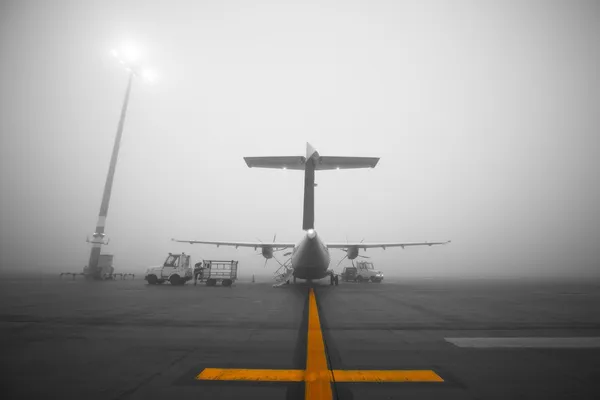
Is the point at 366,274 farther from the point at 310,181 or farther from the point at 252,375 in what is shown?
the point at 252,375

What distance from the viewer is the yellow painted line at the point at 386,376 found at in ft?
11.7

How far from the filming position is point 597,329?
23.2ft

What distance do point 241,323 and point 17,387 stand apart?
14.8ft

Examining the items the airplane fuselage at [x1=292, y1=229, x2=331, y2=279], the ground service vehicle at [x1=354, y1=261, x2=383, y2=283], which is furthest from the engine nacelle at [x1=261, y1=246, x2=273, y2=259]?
the ground service vehicle at [x1=354, y1=261, x2=383, y2=283]

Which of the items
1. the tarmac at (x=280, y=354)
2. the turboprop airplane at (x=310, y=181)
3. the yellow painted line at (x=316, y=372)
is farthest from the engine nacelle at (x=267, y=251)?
the yellow painted line at (x=316, y=372)

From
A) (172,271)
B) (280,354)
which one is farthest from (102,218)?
(280,354)

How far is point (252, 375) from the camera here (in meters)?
3.69

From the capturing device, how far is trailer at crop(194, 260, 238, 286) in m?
23.1

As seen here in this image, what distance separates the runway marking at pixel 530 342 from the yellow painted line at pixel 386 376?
2.13 m

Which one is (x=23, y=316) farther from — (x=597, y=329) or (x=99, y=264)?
(x=99, y=264)

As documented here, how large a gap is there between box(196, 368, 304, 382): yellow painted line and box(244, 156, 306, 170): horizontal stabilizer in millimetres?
12937

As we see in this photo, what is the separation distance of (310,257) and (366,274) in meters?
22.0

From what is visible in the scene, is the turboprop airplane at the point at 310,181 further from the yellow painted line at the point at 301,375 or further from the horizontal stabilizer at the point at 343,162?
the yellow painted line at the point at 301,375

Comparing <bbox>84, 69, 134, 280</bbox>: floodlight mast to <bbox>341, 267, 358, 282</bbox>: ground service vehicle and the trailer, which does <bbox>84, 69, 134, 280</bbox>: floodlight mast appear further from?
<bbox>341, 267, 358, 282</bbox>: ground service vehicle
